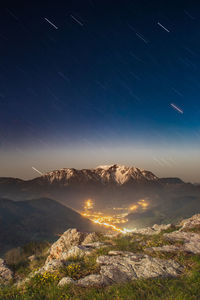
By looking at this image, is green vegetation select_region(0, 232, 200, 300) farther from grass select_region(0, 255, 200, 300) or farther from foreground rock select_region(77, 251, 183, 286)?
foreground rock select_region(77, 251, 183, 286)

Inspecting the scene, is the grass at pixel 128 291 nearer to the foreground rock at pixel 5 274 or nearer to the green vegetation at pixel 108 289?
the green vegetation at pixel 108 289

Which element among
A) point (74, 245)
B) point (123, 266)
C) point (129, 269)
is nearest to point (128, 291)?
point (129, 269)

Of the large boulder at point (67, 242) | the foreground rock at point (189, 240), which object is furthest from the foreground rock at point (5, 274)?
the foreground rock at point (189, 240)

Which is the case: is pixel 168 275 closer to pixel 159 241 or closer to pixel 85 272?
→ pixel 85 272

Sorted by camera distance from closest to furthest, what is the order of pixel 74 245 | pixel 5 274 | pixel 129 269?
pixel 129 269, pixel 5 274, pixel 74 245

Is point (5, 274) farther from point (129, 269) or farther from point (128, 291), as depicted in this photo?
point (128, 291)

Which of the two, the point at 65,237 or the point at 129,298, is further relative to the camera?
the point at 65,237

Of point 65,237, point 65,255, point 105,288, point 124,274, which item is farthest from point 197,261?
point 65,237

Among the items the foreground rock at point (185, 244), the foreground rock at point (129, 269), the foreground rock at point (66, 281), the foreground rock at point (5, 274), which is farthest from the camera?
the foreground rock at point (5, 274)
